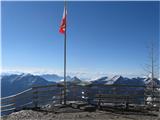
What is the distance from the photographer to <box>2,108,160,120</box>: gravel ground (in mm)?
13633

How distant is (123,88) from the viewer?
18.9 meters

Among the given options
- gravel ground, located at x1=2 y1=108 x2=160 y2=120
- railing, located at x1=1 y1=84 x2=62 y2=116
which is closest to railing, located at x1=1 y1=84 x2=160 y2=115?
railing, located at x1=1 y1=84 x2=62 y2=116

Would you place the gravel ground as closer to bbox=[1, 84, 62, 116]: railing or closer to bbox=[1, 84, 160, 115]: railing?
bbox=[1, 84, 62, 116]: railing

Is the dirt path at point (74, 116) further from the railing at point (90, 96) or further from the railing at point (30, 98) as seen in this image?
the railing at point (90, 96)

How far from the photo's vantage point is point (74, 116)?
45.6 feet

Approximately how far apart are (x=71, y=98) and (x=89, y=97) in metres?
1.19

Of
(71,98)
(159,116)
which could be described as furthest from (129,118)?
(71,98)

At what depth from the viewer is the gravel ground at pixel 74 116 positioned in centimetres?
1363

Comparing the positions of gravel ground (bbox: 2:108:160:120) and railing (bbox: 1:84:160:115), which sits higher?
railing (bbox: 1:84:160:115)

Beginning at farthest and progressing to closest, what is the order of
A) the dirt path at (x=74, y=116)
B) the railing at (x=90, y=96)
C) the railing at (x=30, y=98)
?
the railing at (x=90, y=96) → the railing at (x=30, y=98) → the dirt path at (x=74, y=116)

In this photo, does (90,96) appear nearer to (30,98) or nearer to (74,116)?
(30,98)

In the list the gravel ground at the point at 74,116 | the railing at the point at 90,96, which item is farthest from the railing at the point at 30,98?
the gravel ground at the point at 74,116

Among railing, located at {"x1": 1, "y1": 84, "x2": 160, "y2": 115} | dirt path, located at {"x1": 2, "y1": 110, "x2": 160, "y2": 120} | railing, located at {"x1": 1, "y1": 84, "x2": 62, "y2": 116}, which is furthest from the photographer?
railing, located at {"x1": 1, "y1": 84, "x2": 160, "y2": 115}

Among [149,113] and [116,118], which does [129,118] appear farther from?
[149,113]
